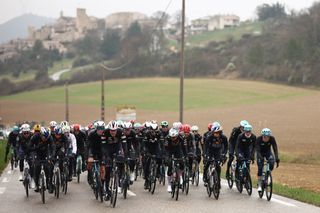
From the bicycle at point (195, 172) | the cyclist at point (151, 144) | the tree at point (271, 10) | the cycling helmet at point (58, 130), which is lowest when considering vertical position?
the bicycle at point (195, 172)

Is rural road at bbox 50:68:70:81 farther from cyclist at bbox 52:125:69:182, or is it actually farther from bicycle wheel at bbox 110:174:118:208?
bicycle wheel at bbox 110:174:118:208

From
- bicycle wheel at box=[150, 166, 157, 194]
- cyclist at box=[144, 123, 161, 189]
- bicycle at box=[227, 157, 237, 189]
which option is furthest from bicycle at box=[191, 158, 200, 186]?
bicycle wheel at box=[150, 166, 157, 194]

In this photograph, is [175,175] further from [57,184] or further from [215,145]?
[57,184]

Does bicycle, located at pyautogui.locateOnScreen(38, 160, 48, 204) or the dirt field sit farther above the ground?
bicycle, located at pyautogui.locateOnScreen(38, 160, 48, 204)

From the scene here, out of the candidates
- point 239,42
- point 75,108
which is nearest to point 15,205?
point 75,108

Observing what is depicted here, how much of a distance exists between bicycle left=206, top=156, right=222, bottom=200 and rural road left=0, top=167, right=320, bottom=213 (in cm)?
19

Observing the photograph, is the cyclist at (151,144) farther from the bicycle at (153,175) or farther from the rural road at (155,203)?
the rural road at (155,203)

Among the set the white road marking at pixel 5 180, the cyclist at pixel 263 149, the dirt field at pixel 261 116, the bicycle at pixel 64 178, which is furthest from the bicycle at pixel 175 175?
the dirt field at pixel 261 116

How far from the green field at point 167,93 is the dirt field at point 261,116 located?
15.2 feet

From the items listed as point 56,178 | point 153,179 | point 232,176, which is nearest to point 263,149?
point 232,176

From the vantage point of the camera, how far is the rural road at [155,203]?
41.1ft

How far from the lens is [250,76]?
99.4 m

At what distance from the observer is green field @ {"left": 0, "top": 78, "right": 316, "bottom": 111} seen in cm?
7788

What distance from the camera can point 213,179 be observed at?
14.2 meters
